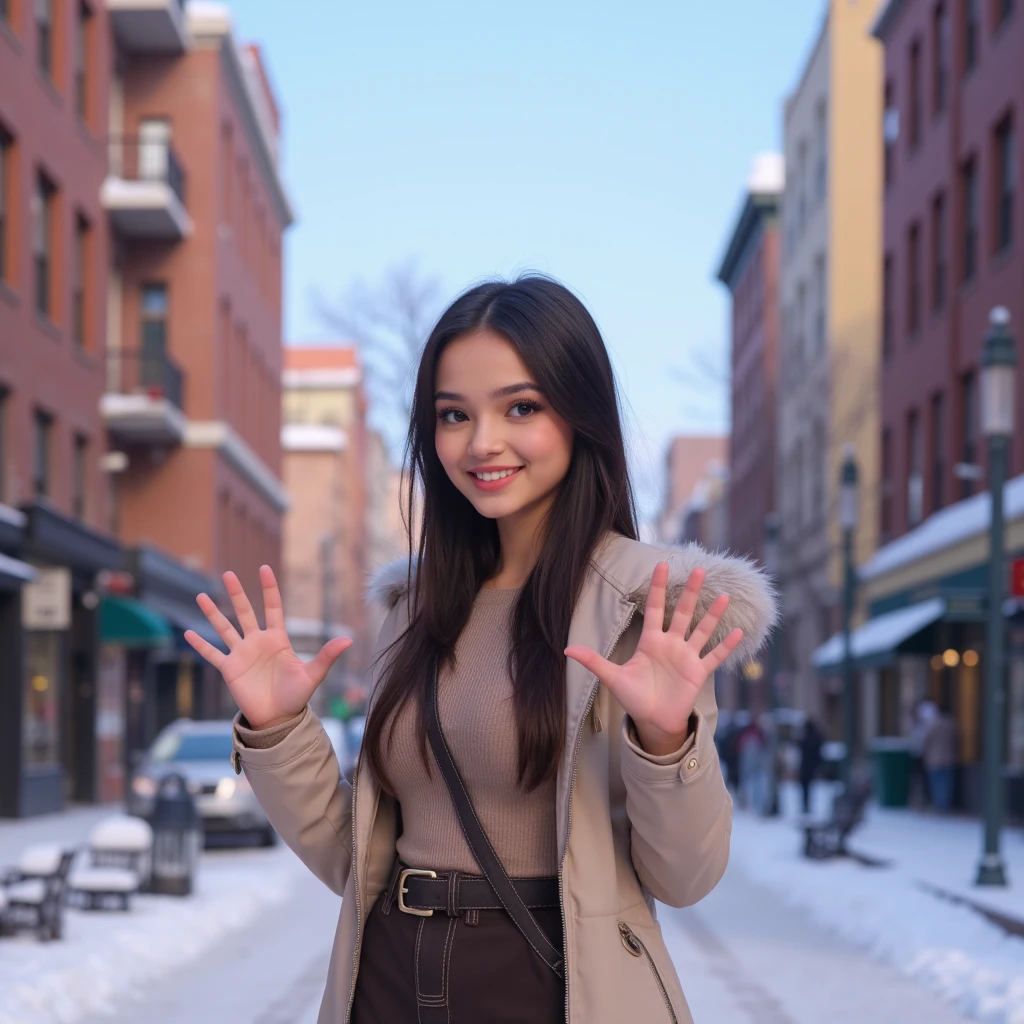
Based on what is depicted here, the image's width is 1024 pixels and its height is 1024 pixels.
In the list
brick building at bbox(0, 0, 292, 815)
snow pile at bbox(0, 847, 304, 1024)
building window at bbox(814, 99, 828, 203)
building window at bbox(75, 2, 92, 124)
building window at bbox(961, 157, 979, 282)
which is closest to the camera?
snow pile at bbox(0, 847, 304, 1024)

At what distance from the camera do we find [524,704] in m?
2.86

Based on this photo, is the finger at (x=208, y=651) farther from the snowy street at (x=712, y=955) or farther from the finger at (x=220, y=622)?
the snowy street at (x=712, y=955)

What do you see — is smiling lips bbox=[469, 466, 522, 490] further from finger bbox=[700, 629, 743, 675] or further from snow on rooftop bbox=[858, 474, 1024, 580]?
snow on rooftop bbox=[858, 474, 1024, 580]

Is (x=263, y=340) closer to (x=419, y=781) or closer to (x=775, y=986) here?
(x=775, y=986)

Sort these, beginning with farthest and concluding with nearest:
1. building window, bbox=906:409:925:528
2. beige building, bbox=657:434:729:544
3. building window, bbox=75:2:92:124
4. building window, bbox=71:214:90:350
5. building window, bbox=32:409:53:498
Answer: beige building, bbox=657:434:729:544 < building window, bbox=906:409:925:528 < building window, bbox=75:2:92:124 < building window, bbox=71:214:90:350 < building window, bbox=32:409:53:498

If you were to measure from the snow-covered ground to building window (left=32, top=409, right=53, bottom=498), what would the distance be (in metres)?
9.47

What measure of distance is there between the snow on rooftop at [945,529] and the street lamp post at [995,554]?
6947mm

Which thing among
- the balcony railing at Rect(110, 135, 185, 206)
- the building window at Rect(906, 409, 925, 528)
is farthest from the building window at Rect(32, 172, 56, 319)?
the building window at Rect(906, 409, 925, 528)

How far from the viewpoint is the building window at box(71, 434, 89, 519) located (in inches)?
1168

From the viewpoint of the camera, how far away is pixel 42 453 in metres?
27.5

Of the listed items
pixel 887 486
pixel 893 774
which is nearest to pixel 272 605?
pixel 893 774

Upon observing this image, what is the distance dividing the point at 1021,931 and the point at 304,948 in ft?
16.1

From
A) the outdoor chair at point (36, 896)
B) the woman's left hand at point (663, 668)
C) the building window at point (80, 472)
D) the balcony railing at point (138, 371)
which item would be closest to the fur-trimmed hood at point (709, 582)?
the woman's left hand at point (663, 668)

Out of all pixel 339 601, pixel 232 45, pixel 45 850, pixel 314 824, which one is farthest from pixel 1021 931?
pixel 339 601
